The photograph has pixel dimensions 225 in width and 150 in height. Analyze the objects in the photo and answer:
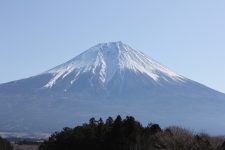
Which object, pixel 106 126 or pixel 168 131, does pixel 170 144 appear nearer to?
pixel 168 131

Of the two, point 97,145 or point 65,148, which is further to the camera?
point 65,148

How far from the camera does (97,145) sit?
1911 inches

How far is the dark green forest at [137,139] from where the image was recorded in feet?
120

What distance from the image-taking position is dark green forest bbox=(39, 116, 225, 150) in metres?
36.7

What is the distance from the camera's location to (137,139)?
133 feet

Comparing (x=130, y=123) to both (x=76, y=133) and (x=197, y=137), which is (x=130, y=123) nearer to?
(x=197, y=137)

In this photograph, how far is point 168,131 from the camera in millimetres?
41844

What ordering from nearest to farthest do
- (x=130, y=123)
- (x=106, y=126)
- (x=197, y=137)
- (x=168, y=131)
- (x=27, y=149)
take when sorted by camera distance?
1. (x=197, y=137)
2. (x=168, y=131)
3. (x=130, y=123)
4. (x=106, y=126)
5. (x=27, y=149)

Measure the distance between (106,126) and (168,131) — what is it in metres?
12.7

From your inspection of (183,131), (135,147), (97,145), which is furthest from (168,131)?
(97,145)

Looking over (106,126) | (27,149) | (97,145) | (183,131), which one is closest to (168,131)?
(183,131)

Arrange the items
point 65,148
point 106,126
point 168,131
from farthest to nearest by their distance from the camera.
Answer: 1. point 65,148
2. point 106,126
3. point 168,131

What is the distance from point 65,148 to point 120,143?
15.1 meters

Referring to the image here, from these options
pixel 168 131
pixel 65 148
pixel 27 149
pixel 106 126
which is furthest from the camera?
pixel 27 149
